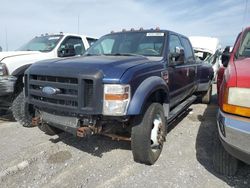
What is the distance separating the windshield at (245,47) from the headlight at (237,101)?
4.90ft

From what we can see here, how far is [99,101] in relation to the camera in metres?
3.15

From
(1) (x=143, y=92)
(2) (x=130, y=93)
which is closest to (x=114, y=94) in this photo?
(2) (x=130, y=93)

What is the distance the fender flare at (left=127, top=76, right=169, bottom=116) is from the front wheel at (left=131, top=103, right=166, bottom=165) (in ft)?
0.92

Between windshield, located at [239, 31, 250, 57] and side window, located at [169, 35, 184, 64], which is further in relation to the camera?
side window, located at [169, 35, 184, 64]

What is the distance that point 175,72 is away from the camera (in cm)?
483

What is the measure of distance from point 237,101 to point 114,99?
4.37 feet

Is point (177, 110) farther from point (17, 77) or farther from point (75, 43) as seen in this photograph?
point (75, 43)

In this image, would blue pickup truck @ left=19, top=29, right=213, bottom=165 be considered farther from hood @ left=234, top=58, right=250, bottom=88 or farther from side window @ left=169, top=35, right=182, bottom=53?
hood @ left=234, top=58, right=250, bottom=88

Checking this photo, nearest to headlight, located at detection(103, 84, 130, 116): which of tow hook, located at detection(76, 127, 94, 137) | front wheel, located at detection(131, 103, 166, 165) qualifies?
tow hook, located at detection(76, 127, 94, 137)

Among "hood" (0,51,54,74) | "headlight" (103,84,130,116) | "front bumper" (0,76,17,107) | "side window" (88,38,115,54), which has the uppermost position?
"side window" (88,38,115,54)

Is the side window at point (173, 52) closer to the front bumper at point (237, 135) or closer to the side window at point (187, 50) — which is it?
the side window at point (187, 50)

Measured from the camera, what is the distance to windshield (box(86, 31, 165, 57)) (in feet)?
15.2

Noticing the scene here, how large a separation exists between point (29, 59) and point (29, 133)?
5.12ft

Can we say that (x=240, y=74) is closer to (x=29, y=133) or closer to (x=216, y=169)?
(x=216, y=169)
